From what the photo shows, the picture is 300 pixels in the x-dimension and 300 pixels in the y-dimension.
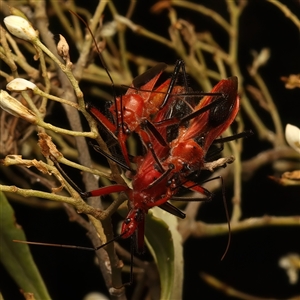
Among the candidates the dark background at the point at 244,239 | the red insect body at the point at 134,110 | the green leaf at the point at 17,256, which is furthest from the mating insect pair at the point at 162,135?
the dark background at the point at 244,239

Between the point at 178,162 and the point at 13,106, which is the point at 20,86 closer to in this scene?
the point at 13,106

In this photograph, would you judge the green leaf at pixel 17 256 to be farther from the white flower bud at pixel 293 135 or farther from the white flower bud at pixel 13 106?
the white flower bud at pixel 293 135

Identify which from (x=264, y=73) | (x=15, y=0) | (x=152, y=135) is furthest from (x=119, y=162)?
(x=264, y=73)

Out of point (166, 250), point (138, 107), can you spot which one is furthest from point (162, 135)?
point (166, 250)

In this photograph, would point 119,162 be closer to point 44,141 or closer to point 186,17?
point 44,141

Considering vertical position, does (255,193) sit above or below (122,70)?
below

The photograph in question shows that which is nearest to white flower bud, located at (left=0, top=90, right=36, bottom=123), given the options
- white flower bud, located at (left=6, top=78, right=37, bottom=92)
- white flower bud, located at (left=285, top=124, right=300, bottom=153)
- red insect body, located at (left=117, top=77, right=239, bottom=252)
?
white flower bud, located at (left=6, top=78, right=37, bottom=92)
